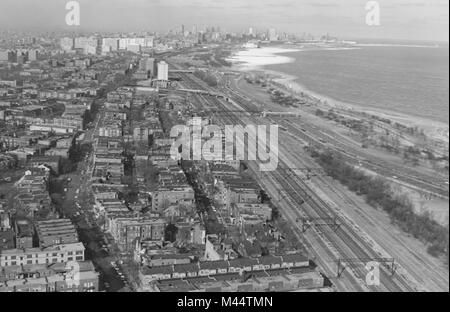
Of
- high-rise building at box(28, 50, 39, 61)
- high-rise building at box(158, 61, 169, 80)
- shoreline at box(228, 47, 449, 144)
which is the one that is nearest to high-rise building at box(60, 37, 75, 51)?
high-rise building at box(28, 50, 39, 61)

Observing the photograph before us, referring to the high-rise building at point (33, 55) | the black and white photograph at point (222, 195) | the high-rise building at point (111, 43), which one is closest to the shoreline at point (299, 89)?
the black and white photograph at point (222, 195)

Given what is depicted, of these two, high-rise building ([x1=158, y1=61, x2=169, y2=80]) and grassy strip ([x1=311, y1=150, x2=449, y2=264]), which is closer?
grassy strip ([x1=311, y1=150, x2=449, y2=264])

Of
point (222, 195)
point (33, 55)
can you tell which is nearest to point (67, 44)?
point (33, 55)

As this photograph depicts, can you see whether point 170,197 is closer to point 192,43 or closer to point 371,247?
point 371,247

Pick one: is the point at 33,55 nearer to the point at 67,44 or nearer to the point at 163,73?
→ the point at 67,44

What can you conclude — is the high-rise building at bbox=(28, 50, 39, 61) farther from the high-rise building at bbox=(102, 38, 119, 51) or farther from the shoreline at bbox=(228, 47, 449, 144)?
the shoreline at bbox=(228, 47, 449, 144)
